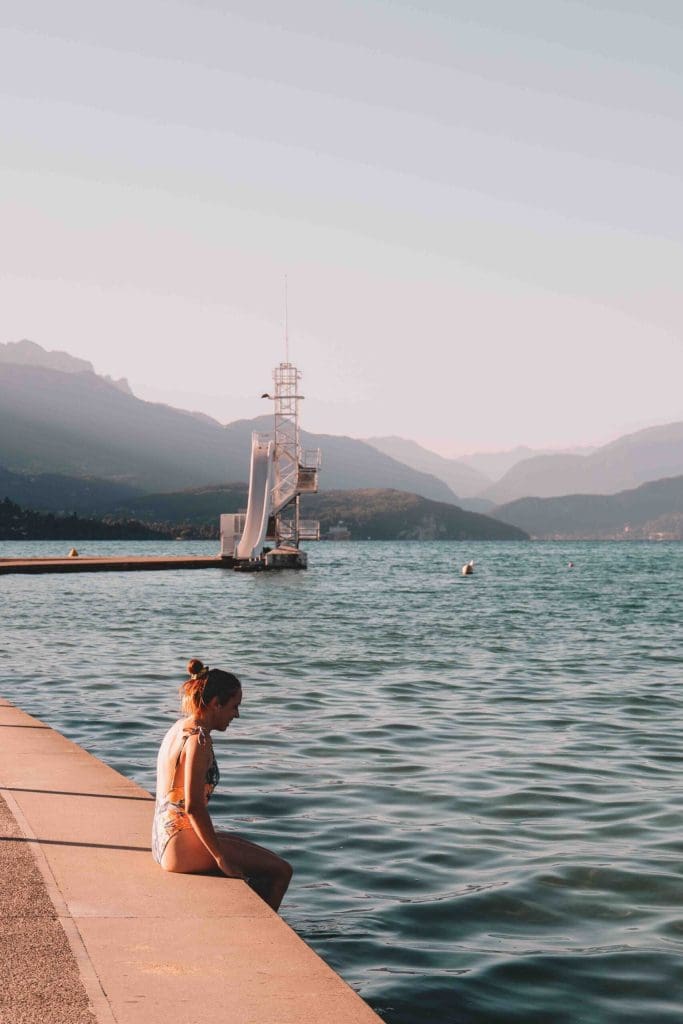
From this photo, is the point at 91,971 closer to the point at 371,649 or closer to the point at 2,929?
the point at 2,929

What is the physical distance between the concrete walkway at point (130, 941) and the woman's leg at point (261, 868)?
1.39 feet

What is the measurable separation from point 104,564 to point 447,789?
58.9m

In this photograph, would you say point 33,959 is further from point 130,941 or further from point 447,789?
point 447,789

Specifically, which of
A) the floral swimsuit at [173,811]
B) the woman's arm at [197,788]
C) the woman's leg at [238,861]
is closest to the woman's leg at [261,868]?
the woman's leg at [238,861]

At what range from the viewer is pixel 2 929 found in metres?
6.14

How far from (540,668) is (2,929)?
70.0ft

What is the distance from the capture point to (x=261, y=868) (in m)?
8.00

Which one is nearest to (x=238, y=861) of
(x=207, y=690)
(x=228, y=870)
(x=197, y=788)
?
(x=228, y=870)

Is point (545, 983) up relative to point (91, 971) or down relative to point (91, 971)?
down

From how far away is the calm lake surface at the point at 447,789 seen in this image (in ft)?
26.1

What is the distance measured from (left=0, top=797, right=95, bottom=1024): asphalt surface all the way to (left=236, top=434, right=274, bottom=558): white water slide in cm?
7047

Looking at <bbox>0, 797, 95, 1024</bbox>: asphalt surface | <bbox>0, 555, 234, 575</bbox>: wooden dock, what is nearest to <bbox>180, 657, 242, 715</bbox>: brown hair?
<bbox>0, 797, 95, 1024</bbox>: asphalt surface

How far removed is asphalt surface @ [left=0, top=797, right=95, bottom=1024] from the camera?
508 cm

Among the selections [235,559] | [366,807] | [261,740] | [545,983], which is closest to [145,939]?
[545,983]
